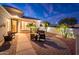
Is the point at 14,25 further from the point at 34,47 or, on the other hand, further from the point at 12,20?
the point at 34,47

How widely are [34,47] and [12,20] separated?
0.45 metres

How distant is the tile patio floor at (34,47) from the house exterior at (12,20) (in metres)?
0.10

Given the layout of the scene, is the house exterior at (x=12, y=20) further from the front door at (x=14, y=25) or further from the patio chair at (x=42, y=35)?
the patio chair at (x=42, y=35)

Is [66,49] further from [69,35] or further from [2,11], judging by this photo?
[2,11]

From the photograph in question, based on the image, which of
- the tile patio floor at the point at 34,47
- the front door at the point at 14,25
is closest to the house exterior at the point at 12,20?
the front door at the point at 14,25

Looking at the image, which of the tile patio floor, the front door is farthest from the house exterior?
the tile patio floor

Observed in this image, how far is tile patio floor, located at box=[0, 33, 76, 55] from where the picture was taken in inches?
95.6

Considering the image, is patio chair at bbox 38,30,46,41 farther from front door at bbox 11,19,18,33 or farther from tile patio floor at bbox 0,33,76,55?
front door at bbox 11,19,18,33

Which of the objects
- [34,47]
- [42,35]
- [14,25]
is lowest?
[34,47]

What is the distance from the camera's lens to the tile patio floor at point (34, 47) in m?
2.43

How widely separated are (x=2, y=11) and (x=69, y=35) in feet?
2.97

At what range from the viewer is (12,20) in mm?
2459

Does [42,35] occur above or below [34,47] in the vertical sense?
above

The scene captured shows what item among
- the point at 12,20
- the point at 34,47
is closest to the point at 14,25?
the point at 12,20
